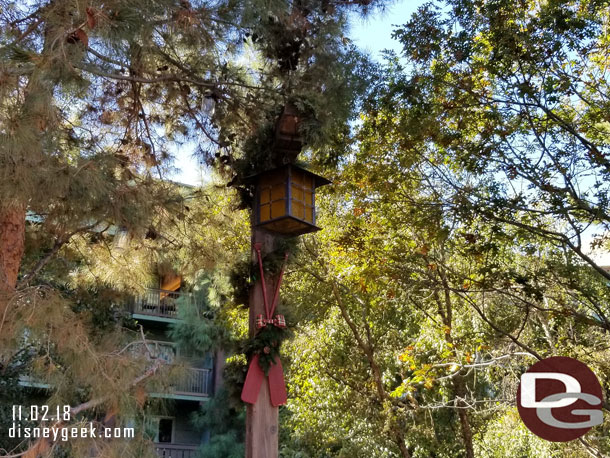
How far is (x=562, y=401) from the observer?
4.20 m

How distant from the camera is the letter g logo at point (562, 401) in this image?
4.03 meters

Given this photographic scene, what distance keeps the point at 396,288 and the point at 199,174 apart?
8.05 feet

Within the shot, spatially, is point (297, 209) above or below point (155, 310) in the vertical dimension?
above

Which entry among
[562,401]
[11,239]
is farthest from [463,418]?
[11,239]

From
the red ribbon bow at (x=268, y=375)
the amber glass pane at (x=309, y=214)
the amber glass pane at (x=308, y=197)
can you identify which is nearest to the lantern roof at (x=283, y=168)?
the amber glass pane at (x=308, y=197)

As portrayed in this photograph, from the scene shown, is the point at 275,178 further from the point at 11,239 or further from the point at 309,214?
the point at 11,239

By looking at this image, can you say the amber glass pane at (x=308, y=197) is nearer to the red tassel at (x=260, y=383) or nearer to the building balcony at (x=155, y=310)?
the red tassel at (x=260, y=383)

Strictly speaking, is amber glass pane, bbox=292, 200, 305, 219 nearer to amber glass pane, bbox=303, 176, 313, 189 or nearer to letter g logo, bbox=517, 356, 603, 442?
amber glass pane, bbox=303, 176, 313, 189

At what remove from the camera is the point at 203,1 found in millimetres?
4441

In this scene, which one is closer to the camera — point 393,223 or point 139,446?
point 139,446

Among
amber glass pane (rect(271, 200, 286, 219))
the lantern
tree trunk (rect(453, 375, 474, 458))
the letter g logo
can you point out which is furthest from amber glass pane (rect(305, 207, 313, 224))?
tree trunk (rect(453, 375, 474, 458))

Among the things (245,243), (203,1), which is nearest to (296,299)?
(245,243)

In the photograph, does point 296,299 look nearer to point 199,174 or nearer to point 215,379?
point 199,174

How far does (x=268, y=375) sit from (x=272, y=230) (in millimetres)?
1034
